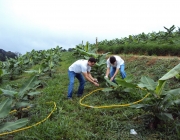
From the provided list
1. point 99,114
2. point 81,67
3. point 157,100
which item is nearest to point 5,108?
point 99,114

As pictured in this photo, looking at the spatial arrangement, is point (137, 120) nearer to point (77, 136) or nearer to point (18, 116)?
point (77, 136)

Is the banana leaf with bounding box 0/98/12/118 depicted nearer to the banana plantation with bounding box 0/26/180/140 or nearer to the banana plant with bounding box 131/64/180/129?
the banana plantation with bounding box 0/26/180/140

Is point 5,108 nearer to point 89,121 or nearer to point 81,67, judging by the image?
point 89,121

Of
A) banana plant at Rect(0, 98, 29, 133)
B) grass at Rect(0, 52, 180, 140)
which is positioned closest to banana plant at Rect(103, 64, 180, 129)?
grass at Rect(0, 52, 180, 140)

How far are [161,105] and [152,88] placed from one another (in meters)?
0.29

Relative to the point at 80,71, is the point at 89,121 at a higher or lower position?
lower

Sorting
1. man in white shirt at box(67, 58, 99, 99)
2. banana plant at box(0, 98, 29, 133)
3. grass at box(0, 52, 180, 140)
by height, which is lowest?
grass at box(0, 52, 180, 140)

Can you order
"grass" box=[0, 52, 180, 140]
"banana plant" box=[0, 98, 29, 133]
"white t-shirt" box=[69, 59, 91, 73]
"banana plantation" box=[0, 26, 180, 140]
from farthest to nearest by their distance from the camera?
"white t-shirt" box=[69, 59, 91, 73] < "grass" box=[0, 52, 180, 140] < "banana plantation" box=[0, 26, 180, 140] < "banana plant" box=[0, 98, 29, 133]

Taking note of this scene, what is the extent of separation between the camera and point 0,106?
3016 mm

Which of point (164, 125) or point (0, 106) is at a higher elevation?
point (0, 106)

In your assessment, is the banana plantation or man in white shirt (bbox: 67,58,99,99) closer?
the banana plantation

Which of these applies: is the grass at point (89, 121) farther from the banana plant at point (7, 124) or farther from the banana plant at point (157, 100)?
the banana plant at point (7, 124)

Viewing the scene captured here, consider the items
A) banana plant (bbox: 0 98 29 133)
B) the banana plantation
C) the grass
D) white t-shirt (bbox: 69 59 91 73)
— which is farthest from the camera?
white t-shirt (bbox: 69 59 91 73)

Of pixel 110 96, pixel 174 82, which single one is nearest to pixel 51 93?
pixel 110 96
